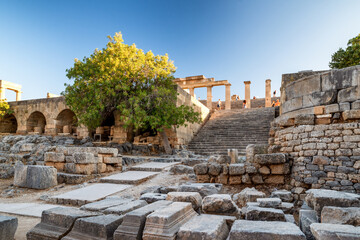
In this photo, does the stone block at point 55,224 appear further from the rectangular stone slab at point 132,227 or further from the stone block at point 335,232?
the stone block at point 335,232

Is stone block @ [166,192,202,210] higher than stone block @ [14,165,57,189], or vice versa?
stone block @ [166,192,202,210]

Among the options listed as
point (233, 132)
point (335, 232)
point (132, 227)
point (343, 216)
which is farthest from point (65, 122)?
point (335, 232)

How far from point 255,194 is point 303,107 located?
4.00m

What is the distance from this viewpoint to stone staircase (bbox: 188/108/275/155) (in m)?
13.1

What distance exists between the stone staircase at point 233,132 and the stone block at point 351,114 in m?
5.35

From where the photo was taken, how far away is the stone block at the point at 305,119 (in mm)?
6801

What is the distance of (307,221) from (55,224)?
3.16 meters

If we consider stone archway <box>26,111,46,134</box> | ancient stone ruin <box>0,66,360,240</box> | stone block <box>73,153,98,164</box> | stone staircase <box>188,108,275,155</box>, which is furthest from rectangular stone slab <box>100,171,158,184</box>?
stone archway <box>26,111,46,134</box>

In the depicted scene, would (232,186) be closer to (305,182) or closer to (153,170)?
(305,182)

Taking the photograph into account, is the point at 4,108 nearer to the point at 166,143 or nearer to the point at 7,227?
the point at 166,143

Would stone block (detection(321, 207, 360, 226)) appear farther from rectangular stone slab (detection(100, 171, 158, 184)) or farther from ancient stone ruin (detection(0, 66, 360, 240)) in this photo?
rectangular stone slab (detection(100, 171, 158, 184))

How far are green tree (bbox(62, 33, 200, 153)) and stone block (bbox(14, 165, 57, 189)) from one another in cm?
529

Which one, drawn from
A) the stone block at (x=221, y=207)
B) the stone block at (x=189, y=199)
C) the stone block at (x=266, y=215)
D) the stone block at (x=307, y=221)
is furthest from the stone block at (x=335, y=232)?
the stone block at (x=189, y=199)

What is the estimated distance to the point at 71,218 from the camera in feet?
9.96
